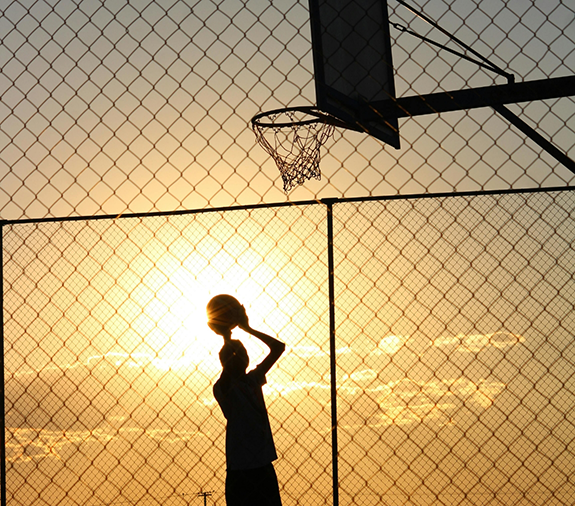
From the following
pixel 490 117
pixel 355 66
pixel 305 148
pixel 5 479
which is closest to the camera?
pixel 490 117

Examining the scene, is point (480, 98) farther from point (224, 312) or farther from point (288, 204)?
point (224, 312)

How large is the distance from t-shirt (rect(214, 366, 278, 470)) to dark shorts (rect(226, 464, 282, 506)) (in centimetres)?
4

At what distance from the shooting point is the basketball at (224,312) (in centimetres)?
325

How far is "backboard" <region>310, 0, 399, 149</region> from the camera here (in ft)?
11.8

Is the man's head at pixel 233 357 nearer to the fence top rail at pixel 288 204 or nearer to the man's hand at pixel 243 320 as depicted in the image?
the man's hand at pixel 243 320

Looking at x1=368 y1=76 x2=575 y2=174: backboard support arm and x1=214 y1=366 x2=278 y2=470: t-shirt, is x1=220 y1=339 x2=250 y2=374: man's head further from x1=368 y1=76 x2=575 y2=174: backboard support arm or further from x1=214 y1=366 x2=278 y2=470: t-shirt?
x1=368 y1=76 x2=575 y2=174: backboard support arm

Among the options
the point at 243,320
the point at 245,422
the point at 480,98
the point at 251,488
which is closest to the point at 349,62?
the point at 480,98

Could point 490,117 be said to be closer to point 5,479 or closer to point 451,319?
point 451,319

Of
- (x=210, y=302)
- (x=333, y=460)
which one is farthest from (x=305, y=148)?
(x=333, y=460)

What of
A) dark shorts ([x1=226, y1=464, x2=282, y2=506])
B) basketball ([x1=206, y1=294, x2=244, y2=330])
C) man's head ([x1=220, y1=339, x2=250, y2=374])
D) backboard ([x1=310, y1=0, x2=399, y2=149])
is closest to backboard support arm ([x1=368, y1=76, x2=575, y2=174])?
backboard ([x1=310, y1=0, x2=399, y2=149])

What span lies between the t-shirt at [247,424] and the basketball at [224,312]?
261 millimetres

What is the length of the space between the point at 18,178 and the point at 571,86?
259 cm

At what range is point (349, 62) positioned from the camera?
4031mm

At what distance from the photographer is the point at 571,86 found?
3.23 metres
